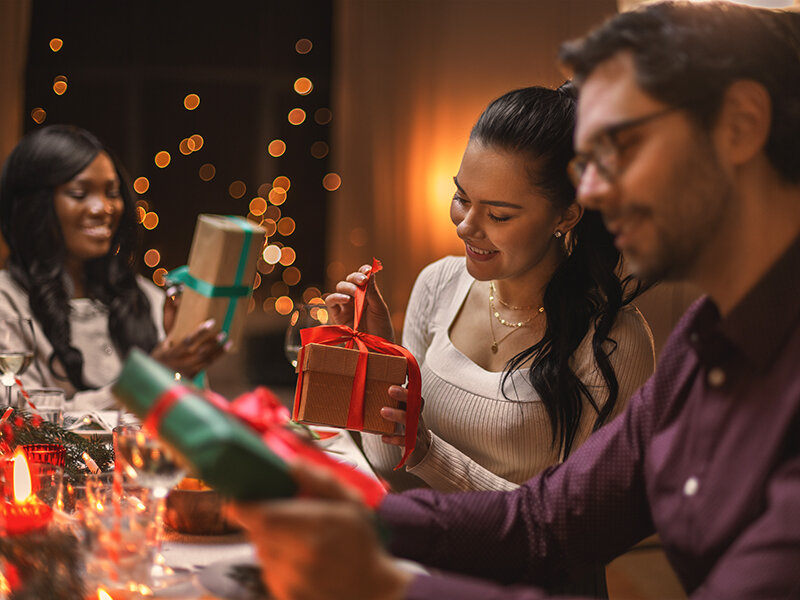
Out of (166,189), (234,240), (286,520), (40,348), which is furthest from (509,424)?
(166,189)

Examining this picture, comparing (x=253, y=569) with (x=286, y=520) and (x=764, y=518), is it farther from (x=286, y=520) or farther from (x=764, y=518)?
(x=764, y=518)

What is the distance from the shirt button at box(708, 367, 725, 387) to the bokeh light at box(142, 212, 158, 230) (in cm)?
515

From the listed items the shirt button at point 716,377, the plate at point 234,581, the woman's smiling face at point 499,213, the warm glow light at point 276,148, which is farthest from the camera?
the warm glow light at point 276,148

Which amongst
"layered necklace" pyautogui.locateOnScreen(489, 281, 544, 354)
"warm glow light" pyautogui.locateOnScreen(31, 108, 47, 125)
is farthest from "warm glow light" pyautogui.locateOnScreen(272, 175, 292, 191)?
"layered necklace" pyautogui.locateOnScreen(489, 281, 544, 354)

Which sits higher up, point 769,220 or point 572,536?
point 769,220

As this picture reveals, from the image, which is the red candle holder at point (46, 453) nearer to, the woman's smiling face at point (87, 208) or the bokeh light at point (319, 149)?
the woman's smiling face at point (87, 208)

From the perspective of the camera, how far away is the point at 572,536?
1257 millimetres

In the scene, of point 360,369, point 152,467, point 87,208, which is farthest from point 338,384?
point 87,208

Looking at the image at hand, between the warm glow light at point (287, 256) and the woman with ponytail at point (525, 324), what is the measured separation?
411cm

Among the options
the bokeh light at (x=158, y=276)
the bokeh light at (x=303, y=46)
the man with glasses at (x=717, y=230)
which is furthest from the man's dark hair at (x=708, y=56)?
the bokeh light at (x=303, y=46)

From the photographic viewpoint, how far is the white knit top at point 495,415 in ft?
5.72

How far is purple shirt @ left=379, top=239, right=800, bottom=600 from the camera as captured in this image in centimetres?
91

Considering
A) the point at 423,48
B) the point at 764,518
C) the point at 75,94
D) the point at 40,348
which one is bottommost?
the point at 40,348

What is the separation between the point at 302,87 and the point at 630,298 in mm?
4556
